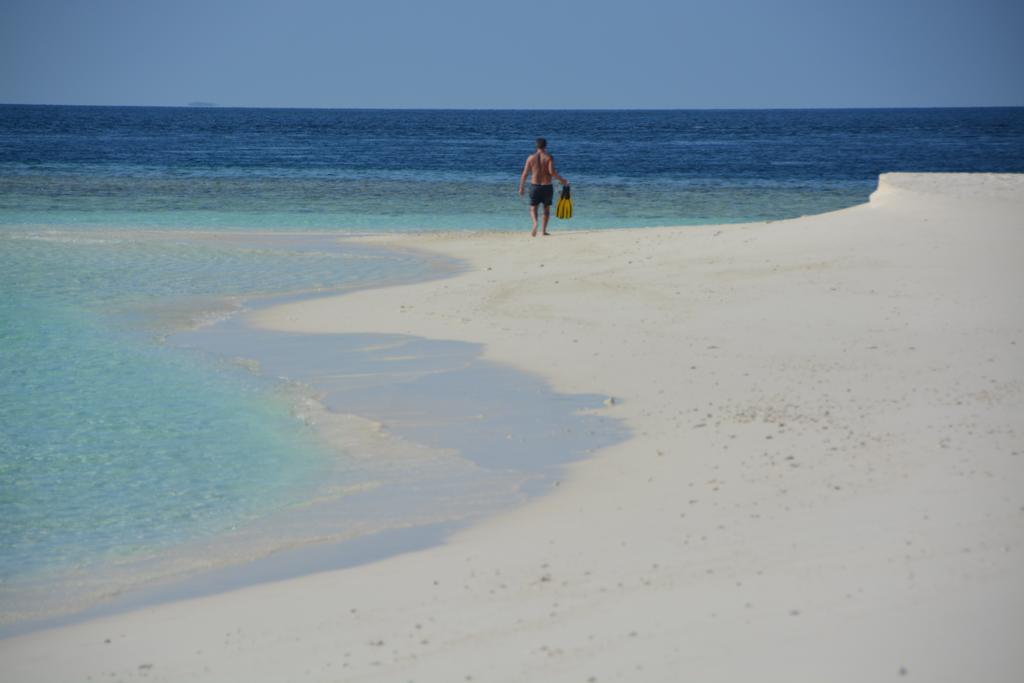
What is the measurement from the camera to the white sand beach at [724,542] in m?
4.66

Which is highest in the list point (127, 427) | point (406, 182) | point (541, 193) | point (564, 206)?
point (541, 193)

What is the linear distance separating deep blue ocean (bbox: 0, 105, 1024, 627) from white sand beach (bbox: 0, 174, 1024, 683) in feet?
3.39

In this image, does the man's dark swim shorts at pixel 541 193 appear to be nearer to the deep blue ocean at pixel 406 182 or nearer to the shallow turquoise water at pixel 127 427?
the shallow turquoise water at pixel 127 427

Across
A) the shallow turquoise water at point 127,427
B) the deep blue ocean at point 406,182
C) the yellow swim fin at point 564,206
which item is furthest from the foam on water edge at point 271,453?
the deep blue ocean at point 406,182

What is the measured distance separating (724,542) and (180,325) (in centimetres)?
895

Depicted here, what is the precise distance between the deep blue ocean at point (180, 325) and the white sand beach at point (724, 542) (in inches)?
40.7

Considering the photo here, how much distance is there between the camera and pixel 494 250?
1900 centimetres

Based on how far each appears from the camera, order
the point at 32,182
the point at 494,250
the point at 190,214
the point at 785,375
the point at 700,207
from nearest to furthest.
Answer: the point at 785,375
the point at 494,250
the point at 190,214
the point at 700,207
the point at 32,182

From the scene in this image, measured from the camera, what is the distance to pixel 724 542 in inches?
230

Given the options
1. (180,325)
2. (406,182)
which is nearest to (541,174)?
(180,325)

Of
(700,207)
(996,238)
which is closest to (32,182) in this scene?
(700,207)

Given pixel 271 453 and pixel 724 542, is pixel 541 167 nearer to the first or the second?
pixel 271 453

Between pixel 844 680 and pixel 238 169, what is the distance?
43087 mm

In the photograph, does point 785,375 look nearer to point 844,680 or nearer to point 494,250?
point 844,680
